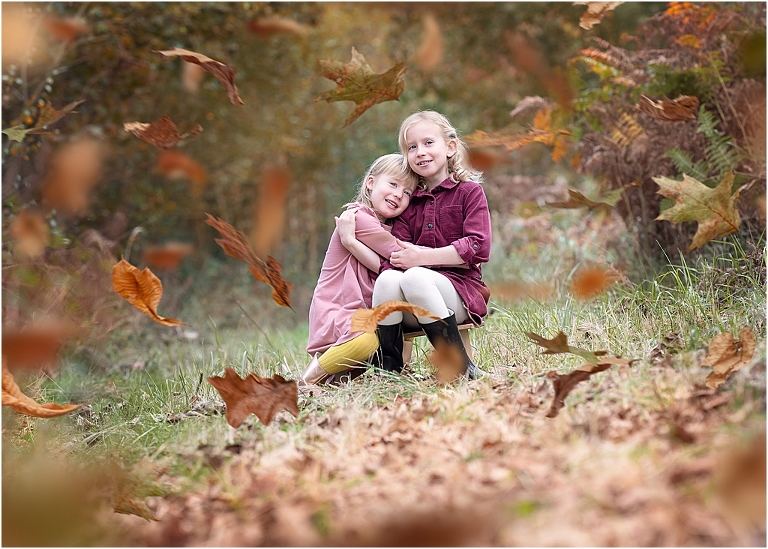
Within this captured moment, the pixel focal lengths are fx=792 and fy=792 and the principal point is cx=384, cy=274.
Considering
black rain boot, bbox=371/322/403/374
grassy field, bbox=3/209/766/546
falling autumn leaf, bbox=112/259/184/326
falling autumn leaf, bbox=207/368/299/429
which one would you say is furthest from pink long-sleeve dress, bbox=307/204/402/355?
falling autumn leaf, bbox=112/259/184/326

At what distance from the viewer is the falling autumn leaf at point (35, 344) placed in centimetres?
409

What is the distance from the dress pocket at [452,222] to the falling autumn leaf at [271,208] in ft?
19.6

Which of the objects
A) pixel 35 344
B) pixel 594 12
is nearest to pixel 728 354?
pixel 594 12

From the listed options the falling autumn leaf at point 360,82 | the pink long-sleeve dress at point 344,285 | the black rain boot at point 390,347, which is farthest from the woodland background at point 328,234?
the falling autumn leaf at point 360,82

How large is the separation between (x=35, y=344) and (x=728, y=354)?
3.55 metres

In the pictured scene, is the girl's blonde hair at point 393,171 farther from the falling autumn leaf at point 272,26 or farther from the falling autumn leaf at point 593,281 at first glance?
the falling autumn leaf at point 272,26

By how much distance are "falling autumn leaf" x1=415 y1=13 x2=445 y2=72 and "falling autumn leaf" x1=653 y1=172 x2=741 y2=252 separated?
646cm

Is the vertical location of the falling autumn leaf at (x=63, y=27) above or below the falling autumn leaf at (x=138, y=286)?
above

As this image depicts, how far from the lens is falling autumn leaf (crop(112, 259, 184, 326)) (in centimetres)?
268

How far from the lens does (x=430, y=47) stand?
924cm

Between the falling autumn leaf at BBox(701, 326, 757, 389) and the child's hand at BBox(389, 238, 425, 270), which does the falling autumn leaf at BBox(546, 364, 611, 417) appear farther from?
the child's hand at BBox(389, 238, 425, 270)

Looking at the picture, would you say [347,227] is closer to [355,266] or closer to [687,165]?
[355,266]

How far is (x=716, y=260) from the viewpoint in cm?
357

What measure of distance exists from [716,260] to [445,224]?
1.36 metres
